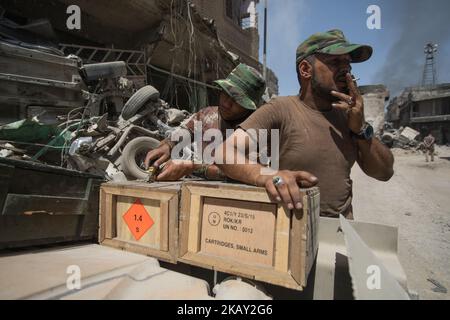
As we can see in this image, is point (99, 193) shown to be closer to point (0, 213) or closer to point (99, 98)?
point (0, 213)

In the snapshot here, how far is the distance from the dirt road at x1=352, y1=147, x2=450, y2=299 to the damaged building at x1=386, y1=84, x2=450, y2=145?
20.7 metres

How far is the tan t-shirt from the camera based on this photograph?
1913 mm

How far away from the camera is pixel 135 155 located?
5.15m

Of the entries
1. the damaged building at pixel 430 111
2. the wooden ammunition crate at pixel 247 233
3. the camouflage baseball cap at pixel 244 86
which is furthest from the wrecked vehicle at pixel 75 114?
the damaged building at pixel 430 111

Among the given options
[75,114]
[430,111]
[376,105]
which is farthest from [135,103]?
[430,111]

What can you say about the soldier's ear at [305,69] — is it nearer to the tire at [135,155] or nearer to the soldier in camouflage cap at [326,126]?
the soldier in camouflage cap at [326,126]

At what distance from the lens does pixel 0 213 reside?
1659mm

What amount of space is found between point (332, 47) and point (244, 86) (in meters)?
0.87

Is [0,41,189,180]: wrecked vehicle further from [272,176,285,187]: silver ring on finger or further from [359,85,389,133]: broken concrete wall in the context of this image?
[359,85,389,133]: broken concrete wall

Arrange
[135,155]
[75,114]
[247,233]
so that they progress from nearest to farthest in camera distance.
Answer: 1. [247,233]
2. [135,155]
3. [75,114]

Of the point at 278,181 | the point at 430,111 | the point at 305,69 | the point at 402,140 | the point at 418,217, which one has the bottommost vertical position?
the point at 418,217

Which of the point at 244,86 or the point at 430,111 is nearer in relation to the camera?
the point at 244,86

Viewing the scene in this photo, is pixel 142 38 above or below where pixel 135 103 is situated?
above

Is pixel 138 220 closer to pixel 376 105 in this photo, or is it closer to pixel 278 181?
pixel 278 181
